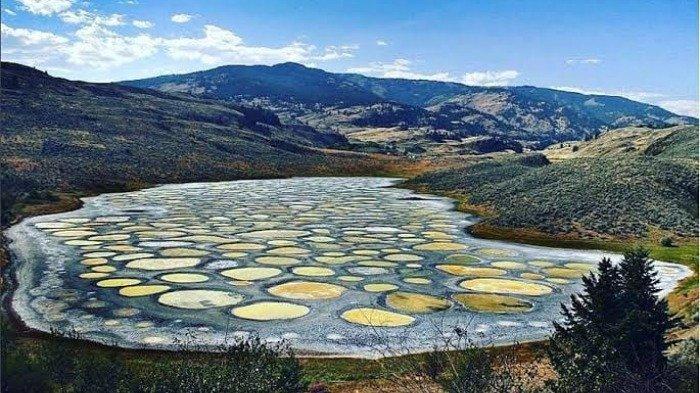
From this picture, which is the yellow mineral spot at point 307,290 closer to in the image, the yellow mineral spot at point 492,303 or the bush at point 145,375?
the yellow mineral spot at point 492,303

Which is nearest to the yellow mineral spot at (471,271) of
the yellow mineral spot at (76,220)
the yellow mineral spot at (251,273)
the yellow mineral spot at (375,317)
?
the yellow mineral spot at (375,317)

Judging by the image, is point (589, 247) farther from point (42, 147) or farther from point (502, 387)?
point (42, 147)

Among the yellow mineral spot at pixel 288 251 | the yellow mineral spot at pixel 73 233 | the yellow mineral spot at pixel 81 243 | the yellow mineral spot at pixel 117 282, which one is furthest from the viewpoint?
the yellow mineral spot at pixel 73 233

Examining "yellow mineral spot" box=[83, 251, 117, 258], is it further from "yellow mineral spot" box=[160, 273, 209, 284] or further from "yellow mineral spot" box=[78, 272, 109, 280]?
"yellow mineral spot" box=[160, 273, 209, 284]

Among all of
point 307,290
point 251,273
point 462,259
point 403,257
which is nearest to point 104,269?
point 251,273

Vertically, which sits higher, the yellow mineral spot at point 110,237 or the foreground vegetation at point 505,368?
the foreground vegetation at point 505,368
